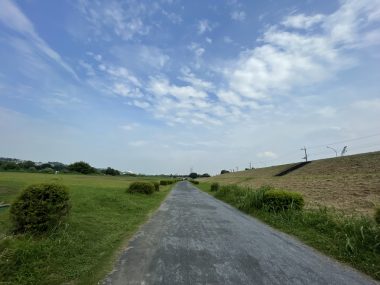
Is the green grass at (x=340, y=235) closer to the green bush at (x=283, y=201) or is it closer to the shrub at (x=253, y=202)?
the green bush at (x=283, y=201)

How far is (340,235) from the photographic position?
907 cm

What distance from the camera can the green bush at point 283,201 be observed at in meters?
14.4

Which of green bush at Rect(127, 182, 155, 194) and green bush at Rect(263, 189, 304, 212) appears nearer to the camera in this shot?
green bush at Rect(263, 189, 304, 212)

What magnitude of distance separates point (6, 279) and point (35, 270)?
1.59ft

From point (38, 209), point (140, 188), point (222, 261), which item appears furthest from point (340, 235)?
point (140, 188)

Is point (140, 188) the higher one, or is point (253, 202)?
point (140, 188)

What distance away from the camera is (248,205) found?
17.7m

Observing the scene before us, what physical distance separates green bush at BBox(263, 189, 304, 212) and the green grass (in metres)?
1.09

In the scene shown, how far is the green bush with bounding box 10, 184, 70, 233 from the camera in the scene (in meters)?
7.69

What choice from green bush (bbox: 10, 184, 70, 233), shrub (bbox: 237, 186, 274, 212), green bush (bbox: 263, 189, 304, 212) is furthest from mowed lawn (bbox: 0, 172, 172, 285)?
shrub (bbox: 237, 186, 274, 212)

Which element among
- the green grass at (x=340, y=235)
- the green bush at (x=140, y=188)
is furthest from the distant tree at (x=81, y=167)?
the green grass at (x=340, y=235)

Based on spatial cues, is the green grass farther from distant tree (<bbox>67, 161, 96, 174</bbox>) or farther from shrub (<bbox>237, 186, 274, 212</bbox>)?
distant tree (<bbox>67, 161, 96, 174</bbox>)

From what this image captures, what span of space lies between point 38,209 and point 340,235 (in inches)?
344

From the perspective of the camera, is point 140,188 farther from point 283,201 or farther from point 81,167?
point 81,167
